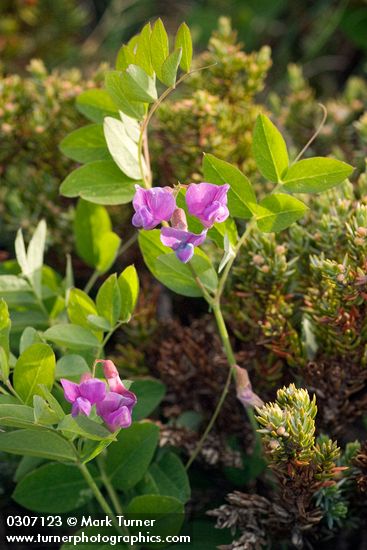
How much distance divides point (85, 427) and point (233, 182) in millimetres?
422

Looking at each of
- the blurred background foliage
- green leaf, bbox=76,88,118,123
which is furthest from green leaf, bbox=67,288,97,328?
the blurred background foliage

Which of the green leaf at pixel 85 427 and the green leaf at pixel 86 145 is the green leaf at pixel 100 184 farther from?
the green leaf at pixel 85 427

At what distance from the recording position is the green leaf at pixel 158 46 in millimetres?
1046

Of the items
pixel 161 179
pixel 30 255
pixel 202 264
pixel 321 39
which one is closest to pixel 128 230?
pixel 161 179

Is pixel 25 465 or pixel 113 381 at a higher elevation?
pixel 113 381

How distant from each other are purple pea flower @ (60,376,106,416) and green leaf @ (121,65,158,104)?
41 cm

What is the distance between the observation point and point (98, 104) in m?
1.30

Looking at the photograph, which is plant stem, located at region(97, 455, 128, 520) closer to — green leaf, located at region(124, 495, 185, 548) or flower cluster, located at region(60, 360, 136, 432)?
green leaf, located at region(124, 495, 185, 548)

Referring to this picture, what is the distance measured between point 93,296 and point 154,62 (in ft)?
2.51

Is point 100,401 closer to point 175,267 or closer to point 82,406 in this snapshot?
point 82,406

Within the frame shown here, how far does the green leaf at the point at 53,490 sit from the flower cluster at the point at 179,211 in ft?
1.55

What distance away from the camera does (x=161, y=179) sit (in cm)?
162

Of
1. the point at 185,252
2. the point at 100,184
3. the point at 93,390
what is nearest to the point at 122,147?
the point at 100,184

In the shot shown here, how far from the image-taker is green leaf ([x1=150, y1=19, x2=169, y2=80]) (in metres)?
1.05
